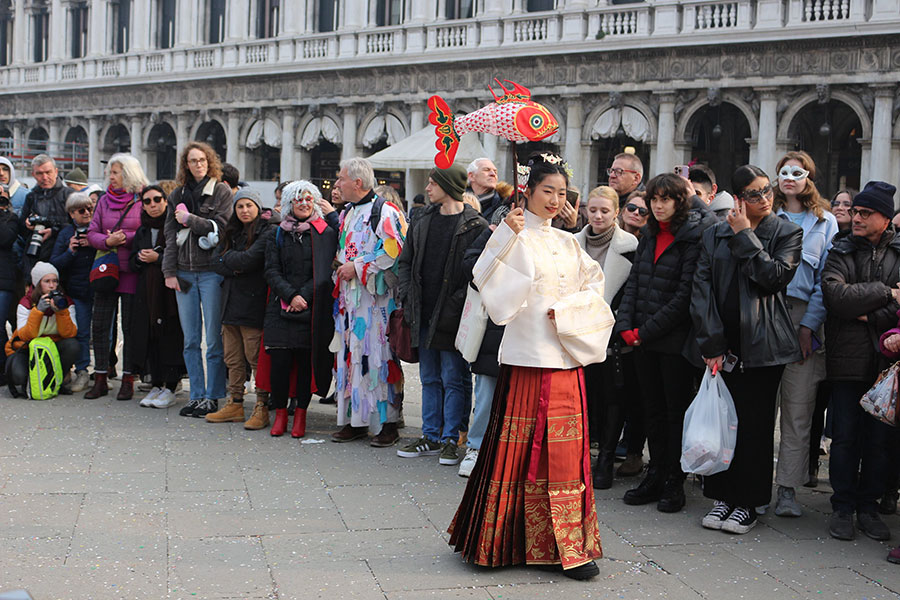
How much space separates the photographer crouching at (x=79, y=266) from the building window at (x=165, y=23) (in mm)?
22285

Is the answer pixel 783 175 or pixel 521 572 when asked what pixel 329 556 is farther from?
pixel 783 175

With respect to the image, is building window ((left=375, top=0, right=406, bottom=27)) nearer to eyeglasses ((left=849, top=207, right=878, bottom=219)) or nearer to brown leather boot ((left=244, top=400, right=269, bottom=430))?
brown leather boot ((left=244, top=400, right=269, bottom=430))

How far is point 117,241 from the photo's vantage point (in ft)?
27.3

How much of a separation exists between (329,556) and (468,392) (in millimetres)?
2495

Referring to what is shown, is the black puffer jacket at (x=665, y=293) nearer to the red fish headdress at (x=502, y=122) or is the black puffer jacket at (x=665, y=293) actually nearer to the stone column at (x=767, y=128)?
the red fish headdress at (x=502, y=122)

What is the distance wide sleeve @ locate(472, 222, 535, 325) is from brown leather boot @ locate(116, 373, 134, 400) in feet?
15.6

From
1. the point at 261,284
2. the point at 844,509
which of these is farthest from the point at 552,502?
the point at 261,284

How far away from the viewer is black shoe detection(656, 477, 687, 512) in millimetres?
5770

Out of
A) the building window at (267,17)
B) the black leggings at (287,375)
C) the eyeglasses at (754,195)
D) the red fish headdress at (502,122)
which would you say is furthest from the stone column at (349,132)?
the eyeglasses at (754,195)

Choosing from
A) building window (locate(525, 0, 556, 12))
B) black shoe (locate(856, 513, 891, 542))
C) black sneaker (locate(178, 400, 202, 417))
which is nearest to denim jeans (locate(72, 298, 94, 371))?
black sneaker (locate(178, 400, 202, 417))

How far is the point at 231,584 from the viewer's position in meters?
4.45

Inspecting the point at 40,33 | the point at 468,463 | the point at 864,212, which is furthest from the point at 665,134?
the point at 40,33

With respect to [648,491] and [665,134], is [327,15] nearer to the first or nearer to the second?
[665,134]

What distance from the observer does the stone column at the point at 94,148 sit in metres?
31.2
